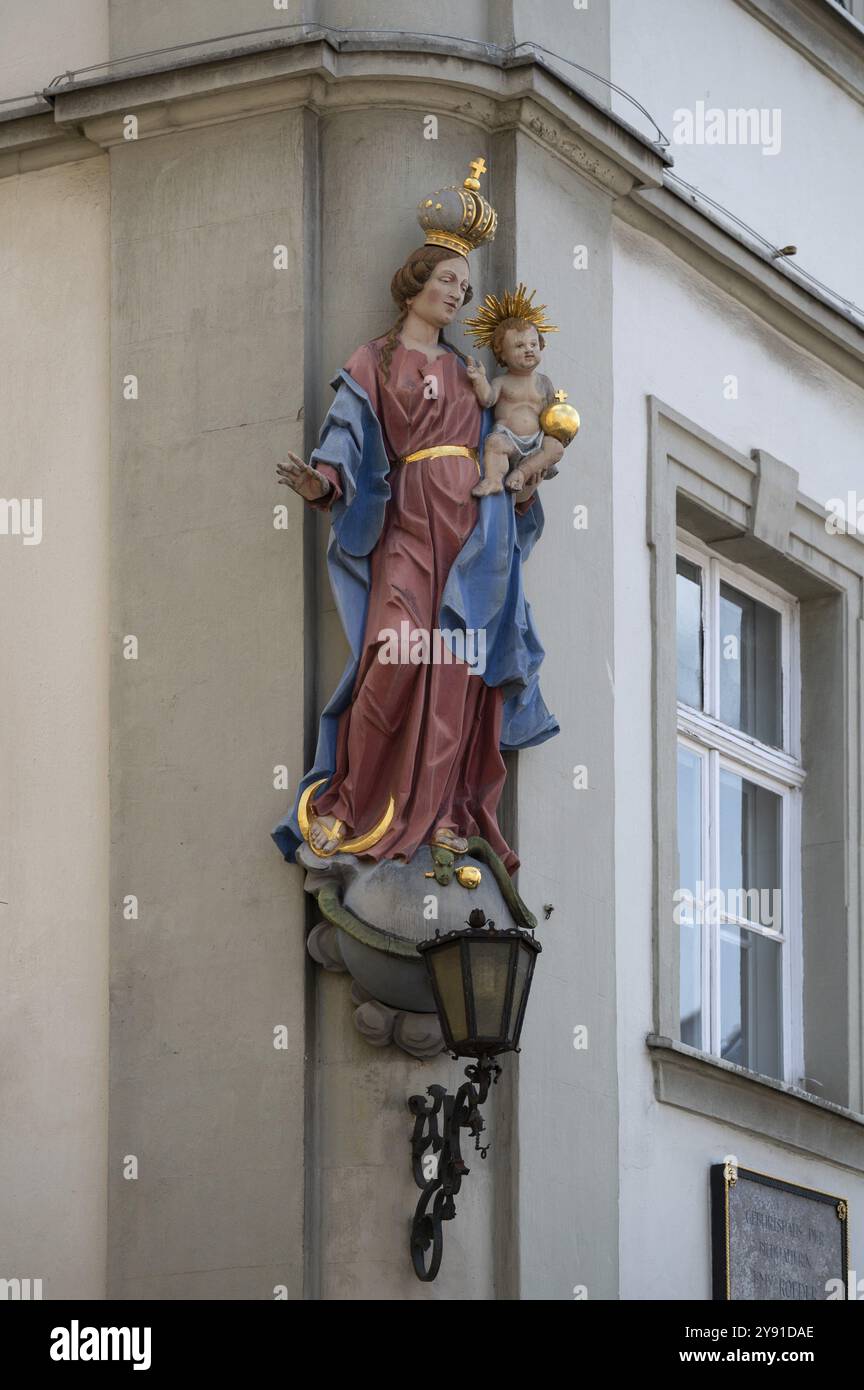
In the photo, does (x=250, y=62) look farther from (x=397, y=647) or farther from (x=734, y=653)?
(x=734, y=653)

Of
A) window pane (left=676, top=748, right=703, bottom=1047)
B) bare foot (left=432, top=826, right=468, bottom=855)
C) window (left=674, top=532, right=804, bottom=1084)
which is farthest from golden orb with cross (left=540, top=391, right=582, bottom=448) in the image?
window pane (left=676, top=748, right=703, bottom=1047)

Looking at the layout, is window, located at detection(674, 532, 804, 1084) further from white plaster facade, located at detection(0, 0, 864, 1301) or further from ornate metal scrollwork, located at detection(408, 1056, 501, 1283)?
ornate metal scrollwork, located at detection(408, 1056, 501, 1283)

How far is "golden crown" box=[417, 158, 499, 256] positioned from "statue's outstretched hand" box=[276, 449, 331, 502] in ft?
3.40

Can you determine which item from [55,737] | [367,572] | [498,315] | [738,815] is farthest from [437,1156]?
[738,815]

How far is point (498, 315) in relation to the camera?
558 inches

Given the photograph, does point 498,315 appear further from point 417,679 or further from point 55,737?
point 55,737

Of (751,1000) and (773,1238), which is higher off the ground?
(751,1000)

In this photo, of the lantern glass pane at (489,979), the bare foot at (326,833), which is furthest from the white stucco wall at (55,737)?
the lantern glass pane at (489,979)

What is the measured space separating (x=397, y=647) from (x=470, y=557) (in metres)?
0.41

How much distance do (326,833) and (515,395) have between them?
170 centimetres

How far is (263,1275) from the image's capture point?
13.3m

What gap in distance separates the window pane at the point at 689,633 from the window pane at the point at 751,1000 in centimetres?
96

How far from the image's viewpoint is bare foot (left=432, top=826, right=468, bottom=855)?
13.6 m
